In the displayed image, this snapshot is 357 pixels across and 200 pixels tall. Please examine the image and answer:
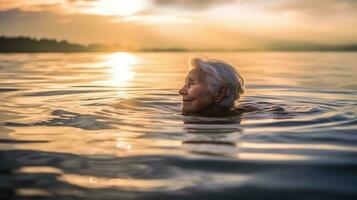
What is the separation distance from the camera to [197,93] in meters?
7.16

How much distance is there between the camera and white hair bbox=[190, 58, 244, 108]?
707cm

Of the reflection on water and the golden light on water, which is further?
the golden light on water

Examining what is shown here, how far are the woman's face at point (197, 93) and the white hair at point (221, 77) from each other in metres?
0.08

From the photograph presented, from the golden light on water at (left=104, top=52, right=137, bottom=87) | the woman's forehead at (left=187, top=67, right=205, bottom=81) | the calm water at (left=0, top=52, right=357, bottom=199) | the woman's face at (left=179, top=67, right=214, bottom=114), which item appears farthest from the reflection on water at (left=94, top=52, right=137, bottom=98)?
the calm water at (left=0, top=52, right=357, bottom=199)

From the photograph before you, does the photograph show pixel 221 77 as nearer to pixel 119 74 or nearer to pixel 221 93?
pixel 221 93

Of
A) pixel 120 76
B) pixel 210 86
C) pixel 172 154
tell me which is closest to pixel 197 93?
pixel 210 86

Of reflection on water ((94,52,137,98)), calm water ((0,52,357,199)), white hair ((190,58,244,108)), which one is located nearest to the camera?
calm water ((0,52,357,199))

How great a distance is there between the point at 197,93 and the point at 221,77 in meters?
0.43

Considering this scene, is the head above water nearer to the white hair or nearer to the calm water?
the white hair

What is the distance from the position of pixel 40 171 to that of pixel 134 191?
38.2 inches

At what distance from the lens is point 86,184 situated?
11.1 feet

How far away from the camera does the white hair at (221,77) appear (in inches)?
278

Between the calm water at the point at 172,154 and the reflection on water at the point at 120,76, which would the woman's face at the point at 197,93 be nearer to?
the calm water at the point at 172,154

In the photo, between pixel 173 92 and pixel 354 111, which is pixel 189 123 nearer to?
pixel 354 111
